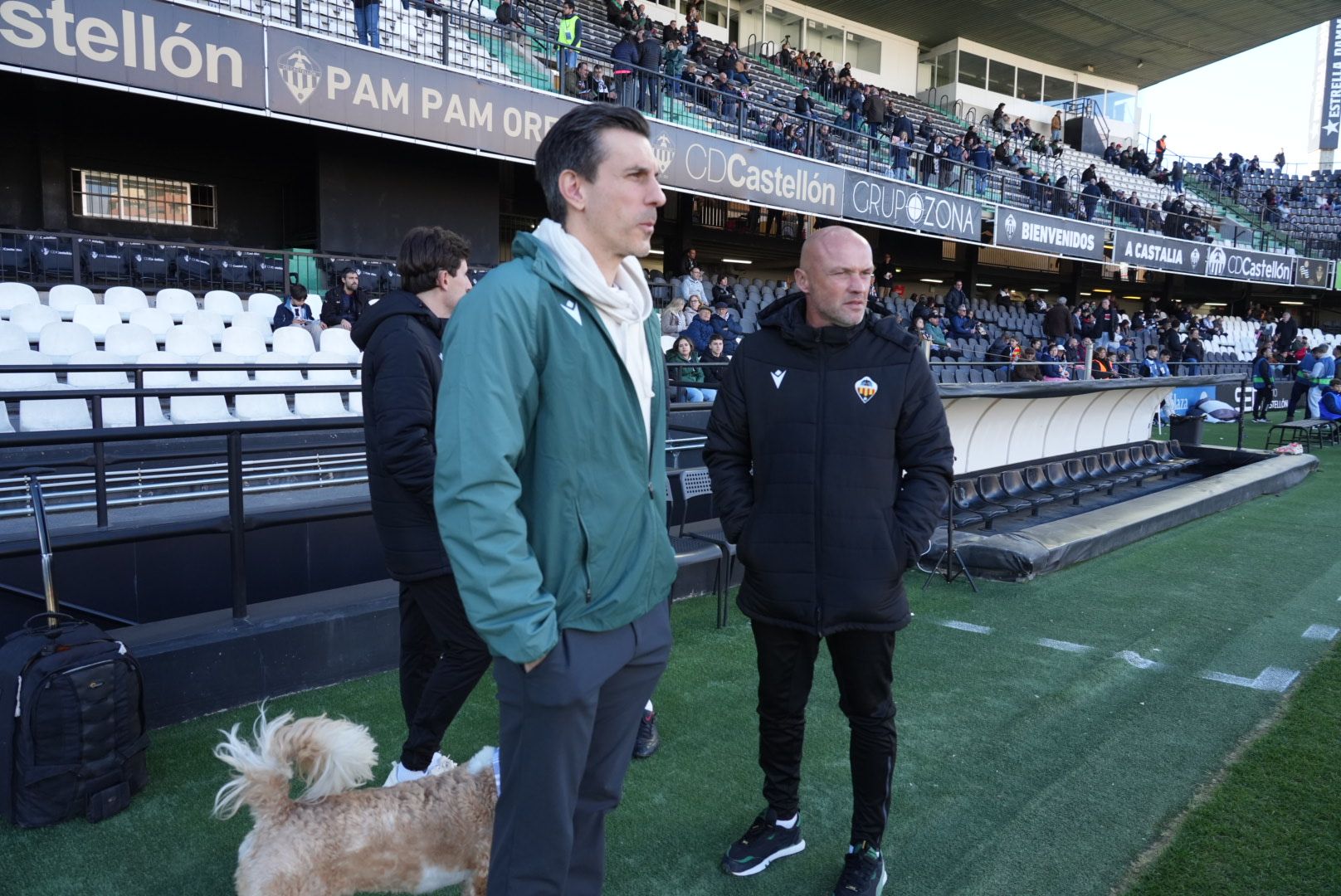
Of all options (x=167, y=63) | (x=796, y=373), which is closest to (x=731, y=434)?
(x=796, y=373)

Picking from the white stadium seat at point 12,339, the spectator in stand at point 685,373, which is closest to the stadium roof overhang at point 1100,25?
the spectator in stand at point 685,373

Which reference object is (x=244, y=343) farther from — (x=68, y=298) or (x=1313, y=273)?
(x=1313, y=273)

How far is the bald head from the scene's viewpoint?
2.49 m

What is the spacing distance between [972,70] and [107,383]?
34830 millimetres

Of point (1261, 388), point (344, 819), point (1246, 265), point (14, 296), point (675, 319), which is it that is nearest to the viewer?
point (344, 819)

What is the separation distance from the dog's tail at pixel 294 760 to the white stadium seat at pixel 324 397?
5.30 metres

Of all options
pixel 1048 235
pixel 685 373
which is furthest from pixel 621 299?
pixel 1048 235

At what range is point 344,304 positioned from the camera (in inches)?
408

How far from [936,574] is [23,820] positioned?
5.30 meters

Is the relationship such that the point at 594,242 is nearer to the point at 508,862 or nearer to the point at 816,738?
the point at 508,862

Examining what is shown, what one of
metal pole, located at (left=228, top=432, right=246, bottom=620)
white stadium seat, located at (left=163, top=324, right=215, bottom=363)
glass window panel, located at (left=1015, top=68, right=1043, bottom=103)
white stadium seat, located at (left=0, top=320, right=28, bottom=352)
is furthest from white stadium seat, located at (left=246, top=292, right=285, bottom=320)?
glass window panel, located at (left=1015, top=68, right=1043, bottom=103)

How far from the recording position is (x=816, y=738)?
3654mm

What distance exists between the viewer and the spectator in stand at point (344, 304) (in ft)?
33.2

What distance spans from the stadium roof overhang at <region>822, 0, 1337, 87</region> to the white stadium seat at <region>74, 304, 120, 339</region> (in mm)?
27228
